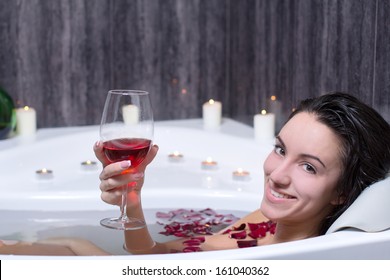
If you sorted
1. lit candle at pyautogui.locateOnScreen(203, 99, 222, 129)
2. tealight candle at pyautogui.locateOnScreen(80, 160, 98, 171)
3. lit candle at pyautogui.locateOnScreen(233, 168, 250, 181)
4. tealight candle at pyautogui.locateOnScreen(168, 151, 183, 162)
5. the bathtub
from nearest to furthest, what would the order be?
the bathtub < lit candle at pyautogui.locateOnScreen(233, 168, 250, 181) < tealight candle at pyautogui.locateOnScreen(80, 160, 98, 171) < tealight candle at pyautogui.locateOnScreen(168, 151, 183, 162) < lit candle at pyautogui.locateOnScreen(203, 99, 222, 129)

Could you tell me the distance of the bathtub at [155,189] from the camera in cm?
129

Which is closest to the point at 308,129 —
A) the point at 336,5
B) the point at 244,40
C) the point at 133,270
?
the point at 133,270

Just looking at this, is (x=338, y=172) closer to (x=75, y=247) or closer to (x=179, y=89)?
(x=75, y=247)

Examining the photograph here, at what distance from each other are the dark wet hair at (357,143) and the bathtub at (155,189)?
4.1 inches

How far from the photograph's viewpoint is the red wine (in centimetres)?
139

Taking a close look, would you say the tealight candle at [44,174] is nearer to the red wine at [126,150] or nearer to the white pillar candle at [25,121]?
the white pillar candle at [25,121]

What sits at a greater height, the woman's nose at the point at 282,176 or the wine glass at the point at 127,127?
the wine glass at the point at 127,127

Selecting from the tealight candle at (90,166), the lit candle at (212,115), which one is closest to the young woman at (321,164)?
the tealight candle at (90,166)

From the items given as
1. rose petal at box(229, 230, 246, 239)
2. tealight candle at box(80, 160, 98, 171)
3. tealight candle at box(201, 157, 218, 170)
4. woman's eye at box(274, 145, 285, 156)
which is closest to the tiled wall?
tealight candle at box(201, 157, 218, 170)

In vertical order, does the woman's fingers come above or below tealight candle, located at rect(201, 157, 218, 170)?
above

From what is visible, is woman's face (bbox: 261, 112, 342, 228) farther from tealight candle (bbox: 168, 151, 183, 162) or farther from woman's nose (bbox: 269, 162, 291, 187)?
tealight candle (bbox: 168, 151, 183, 162)

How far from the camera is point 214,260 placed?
1209 mm

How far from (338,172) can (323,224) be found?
147 mm

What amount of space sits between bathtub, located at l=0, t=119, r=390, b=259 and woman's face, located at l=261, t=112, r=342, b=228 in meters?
0.09
